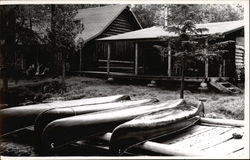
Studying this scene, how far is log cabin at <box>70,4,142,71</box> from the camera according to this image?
697cm

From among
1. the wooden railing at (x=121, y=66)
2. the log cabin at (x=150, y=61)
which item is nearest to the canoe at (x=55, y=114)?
the log cabin at (x=150, y=61)

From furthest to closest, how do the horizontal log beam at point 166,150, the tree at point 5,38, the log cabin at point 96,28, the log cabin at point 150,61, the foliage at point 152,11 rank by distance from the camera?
the log cabin at point 150,61, the log cabin at point 96,28, the foliage at point 152,11, the tree at point 5,38, the horizontal log beam at point 166,150

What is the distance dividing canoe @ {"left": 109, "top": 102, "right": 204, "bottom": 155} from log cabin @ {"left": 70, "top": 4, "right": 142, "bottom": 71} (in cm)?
273

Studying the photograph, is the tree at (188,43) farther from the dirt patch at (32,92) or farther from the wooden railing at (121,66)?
the wooden railing at (121,66)

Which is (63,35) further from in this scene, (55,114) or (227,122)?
(227,122)

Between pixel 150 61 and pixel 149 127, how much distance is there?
26.2ft

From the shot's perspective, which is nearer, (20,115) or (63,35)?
(20,115)

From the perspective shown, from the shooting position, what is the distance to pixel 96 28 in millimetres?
9594

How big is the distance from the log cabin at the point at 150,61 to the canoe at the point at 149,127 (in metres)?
3.97

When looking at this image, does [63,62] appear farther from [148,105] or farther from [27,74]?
[148,105]

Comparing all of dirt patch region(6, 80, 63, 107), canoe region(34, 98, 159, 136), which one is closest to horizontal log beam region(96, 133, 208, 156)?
canoe region(34, 98, 159, 136)

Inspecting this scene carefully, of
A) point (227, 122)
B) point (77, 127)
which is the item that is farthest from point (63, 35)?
point (227, 122)

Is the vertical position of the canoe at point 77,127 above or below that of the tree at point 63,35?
below

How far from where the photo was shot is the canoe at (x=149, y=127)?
3277 mm
